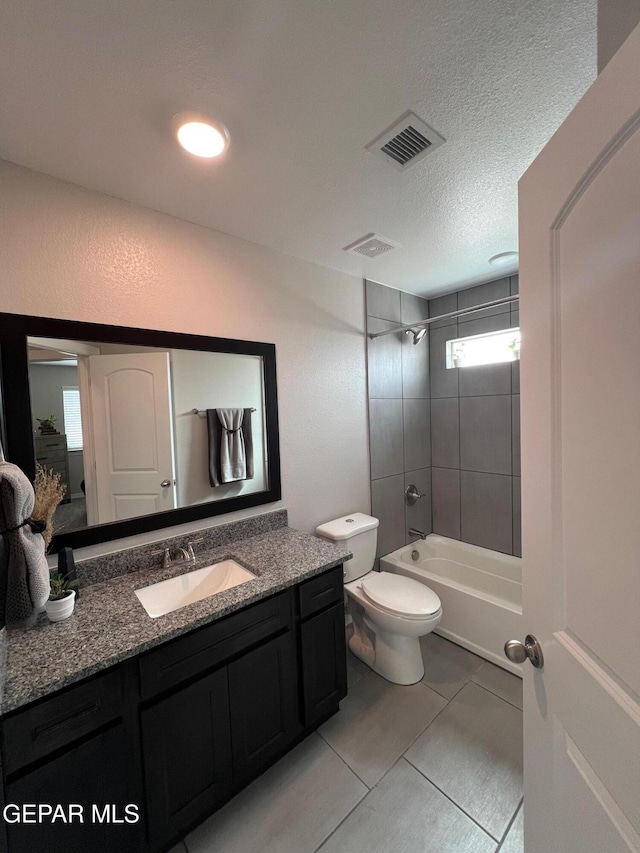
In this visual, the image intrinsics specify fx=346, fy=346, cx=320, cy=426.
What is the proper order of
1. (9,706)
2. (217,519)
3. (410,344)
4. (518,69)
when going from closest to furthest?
1. (9,706)
2. (518,69)
3. (217,519)
4. (410,344)

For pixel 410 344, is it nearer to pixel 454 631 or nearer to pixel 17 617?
pixel 454 631

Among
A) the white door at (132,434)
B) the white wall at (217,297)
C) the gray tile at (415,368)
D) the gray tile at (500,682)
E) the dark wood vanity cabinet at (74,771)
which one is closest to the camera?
the dark wood vanity cabinet at (74,771)

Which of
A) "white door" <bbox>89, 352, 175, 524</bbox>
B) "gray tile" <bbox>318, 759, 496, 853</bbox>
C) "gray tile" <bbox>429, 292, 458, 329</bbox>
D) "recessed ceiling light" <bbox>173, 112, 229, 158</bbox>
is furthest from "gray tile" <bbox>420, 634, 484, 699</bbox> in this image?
"recessed ceiling light" <bbox>173, 112, 229, 158</bbox>

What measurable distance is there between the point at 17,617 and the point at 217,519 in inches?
33.8

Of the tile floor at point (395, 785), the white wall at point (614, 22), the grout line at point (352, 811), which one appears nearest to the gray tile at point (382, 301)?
the white wall at point (614, 22)

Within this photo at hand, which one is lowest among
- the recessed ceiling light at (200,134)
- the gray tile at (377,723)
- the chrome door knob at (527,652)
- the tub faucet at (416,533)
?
the gray tile at (377,723)

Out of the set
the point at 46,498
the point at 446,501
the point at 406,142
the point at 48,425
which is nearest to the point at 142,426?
the point at 48,425

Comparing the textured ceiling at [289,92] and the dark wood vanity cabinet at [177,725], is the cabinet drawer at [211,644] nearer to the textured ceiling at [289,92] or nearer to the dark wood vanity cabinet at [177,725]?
the dark wood vanity cabinet at [177,725]

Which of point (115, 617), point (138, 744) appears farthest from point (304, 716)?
point (115, 617)

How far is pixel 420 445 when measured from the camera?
2.95 m

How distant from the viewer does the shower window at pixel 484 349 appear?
256 centimetres

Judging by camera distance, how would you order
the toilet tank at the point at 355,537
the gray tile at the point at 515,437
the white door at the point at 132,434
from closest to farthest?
the white door at the point at 132,434, the toilet tank at the point at 355,537, the gray tile at the point at 515,437

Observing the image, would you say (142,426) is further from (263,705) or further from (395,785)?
(395,785)

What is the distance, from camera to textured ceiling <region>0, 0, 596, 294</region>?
2.77ft
